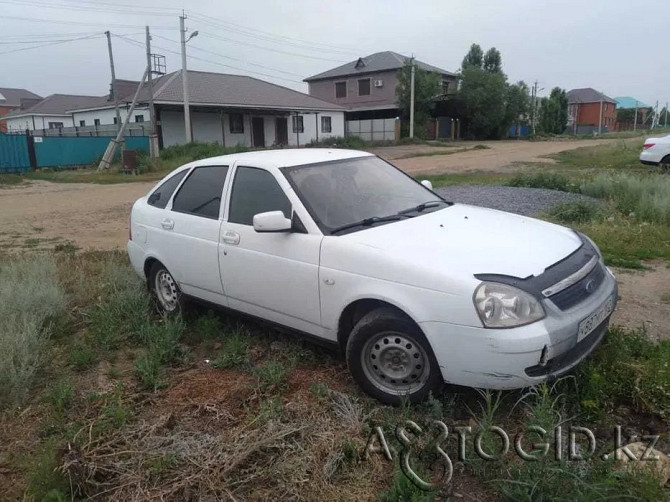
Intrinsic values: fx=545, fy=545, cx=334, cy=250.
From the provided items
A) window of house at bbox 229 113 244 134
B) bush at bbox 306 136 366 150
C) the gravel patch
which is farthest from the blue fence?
the gravel patch

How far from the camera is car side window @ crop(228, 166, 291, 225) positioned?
412 centimetres

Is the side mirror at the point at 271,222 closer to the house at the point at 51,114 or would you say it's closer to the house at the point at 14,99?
the house at the point at 51,114

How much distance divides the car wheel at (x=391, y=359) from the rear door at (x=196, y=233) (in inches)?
60.1

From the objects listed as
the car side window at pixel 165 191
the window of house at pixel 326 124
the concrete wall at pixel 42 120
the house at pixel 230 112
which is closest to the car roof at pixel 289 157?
the car side window at pixel 165 191

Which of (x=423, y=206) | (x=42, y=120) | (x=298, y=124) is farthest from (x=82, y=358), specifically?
(x=42, y=120)

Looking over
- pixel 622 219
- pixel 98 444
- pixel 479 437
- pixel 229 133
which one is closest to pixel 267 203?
pixel 98 444

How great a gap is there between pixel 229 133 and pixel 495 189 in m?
26.7

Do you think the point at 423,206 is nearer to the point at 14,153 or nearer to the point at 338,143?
the point at 14,153

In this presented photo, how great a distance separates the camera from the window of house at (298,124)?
3906cm

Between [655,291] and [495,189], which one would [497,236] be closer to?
[655,291]

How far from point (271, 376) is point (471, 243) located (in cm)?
163

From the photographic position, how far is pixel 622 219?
320 inches

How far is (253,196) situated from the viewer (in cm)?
432

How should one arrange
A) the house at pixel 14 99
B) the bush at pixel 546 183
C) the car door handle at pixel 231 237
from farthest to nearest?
the house at pixel 14 99, the bush at pixel 546 183, the car door handle at pixel 231 237
